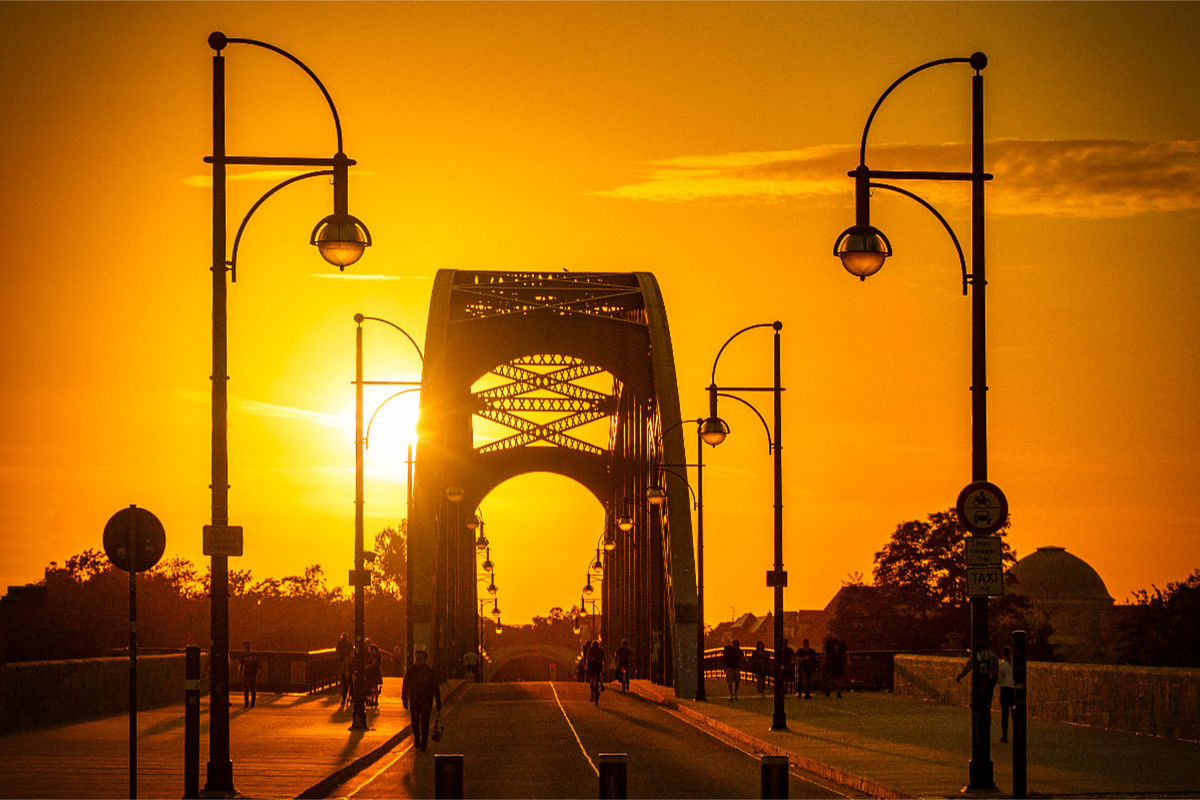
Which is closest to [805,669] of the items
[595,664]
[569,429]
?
[595,664]

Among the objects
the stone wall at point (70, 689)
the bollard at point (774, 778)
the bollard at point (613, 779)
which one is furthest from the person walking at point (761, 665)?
the bollard at point (613, 779)

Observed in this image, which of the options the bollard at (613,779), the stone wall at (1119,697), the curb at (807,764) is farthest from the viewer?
the stone wall at (1119,697)

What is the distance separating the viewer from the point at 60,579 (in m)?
105

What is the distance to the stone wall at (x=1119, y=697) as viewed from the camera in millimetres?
26234

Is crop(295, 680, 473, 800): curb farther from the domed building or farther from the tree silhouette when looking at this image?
the domed building

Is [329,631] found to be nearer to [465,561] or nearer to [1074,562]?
[465,561]

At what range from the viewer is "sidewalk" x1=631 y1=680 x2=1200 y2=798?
1942 centimetres

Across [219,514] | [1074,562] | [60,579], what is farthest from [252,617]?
[219,514]

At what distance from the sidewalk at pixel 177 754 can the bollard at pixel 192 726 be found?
1.91 ft

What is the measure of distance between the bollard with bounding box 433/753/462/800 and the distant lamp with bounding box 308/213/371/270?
256 inches

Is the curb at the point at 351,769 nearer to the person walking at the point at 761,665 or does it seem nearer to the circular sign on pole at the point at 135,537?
the circular sign on pole at the point at 135,537

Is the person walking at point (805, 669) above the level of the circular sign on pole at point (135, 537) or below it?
below

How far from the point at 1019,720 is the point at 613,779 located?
21.7ft

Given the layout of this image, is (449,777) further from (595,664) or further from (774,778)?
(595,664)
